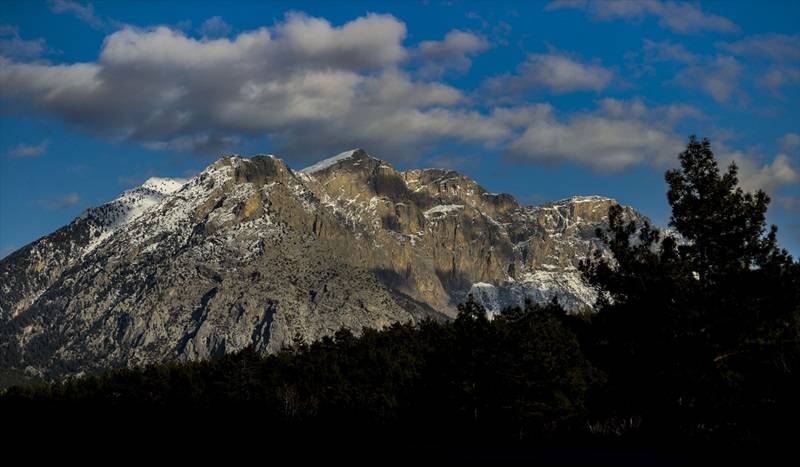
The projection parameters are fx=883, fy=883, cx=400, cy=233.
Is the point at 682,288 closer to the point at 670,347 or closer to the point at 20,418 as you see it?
the point at 670,347

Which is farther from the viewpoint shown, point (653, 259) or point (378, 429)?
point (378, 429)

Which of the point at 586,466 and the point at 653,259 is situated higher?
the point at 653,259

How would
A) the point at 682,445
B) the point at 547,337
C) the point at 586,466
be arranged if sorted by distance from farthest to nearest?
the point at 547,337
the point at 682,445
the point at 586,466

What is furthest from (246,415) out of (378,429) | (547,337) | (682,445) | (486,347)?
(682,445)

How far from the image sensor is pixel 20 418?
587 feet

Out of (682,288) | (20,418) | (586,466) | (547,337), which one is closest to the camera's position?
(586,466)

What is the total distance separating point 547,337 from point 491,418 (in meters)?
11.9

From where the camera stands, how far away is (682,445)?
54312mm

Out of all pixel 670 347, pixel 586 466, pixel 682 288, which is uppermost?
pixel 682 288

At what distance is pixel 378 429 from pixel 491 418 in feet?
86.0

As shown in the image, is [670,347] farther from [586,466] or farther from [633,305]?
[586,466]

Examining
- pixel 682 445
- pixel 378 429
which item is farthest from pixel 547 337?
pixel 682 445

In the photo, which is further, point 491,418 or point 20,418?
point 20,418

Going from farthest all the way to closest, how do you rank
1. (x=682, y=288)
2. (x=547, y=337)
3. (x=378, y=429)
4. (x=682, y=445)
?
(x=378, y=429), (x=547, y=337), (x=682, y=445), (x=682, y=288)
